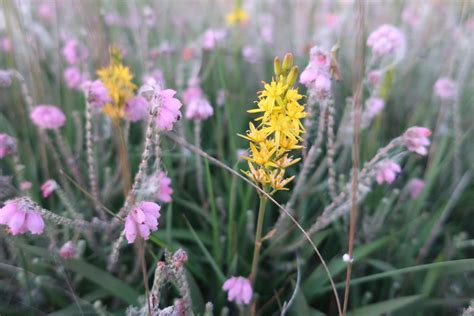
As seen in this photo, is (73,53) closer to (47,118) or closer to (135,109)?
(47,118)

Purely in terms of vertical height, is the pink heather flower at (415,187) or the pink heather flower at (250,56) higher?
the pink heather flower at (250,56)

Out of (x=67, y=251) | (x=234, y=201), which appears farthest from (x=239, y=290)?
(x=67, y=251)

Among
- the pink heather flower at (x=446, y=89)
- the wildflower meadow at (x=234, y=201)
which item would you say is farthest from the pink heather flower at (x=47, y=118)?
the pink heather flower at (x=446, y=89)

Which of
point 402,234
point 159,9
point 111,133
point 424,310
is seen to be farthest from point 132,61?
point 424,310

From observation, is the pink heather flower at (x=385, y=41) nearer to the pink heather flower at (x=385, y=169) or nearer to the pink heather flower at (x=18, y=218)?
the pink heather flower at (x=385, y=169)

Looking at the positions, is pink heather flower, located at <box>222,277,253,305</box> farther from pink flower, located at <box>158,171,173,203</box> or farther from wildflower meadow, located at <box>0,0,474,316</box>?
pink flower, located at <box>158,171,173,203</box>

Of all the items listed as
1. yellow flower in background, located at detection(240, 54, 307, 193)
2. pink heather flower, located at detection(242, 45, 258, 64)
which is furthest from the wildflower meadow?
pink heather flower, located at detection(242, 45, 258, 64)

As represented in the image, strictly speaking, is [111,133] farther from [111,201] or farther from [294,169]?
[294,169]

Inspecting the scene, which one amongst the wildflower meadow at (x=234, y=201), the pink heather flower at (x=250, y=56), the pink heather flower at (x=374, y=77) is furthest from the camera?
the pink heather flower at (x=250, y=56)
